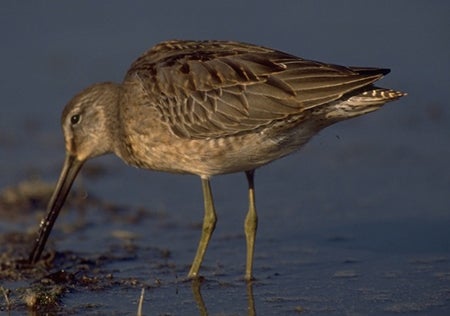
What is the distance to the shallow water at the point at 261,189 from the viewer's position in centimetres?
610

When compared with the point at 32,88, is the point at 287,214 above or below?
below

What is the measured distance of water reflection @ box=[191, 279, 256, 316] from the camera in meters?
5.76

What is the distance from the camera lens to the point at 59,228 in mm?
7426

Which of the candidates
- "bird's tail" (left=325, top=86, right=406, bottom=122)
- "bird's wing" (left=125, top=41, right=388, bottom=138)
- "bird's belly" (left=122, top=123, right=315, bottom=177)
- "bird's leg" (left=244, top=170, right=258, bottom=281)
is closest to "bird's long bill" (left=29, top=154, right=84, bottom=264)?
"bird's belly" (left=122, top=123, right=315, bottom=177)

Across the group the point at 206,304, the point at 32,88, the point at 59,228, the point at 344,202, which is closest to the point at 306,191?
the point at 344,202

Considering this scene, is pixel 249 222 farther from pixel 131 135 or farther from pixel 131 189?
pixel 131 189

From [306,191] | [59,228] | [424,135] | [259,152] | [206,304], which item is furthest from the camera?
[424,135]

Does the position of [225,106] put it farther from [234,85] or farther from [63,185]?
[63,185]

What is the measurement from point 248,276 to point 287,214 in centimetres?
129

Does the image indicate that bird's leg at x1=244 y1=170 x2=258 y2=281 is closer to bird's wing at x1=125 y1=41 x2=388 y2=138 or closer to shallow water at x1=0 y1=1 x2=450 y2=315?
shallow water at x1=0 y1=1 x2=450 y2=315

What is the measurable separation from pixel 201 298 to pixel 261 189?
211 centimetres

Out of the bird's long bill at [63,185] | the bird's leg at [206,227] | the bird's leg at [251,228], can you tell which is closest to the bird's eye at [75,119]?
the bird's long bill at [63,185]

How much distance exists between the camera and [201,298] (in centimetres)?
600

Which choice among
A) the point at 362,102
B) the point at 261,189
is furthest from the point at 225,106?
the point at 261,189
